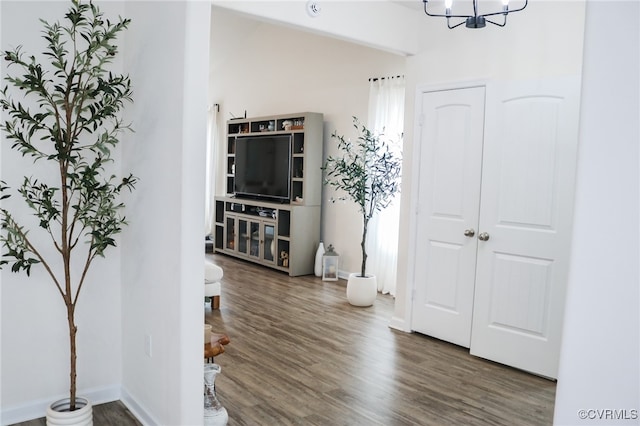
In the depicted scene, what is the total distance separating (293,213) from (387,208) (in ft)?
4.11

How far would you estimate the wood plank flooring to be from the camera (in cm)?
290

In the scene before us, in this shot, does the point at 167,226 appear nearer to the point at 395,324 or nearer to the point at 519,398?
the point at 519,398

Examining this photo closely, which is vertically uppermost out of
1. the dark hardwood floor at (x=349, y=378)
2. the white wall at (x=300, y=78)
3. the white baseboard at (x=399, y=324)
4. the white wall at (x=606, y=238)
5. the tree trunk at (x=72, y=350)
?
the white wall at (x=300, y=78)

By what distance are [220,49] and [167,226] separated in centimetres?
629

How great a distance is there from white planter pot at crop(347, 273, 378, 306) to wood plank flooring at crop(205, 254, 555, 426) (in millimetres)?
150

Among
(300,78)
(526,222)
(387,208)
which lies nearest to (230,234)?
(300,78)

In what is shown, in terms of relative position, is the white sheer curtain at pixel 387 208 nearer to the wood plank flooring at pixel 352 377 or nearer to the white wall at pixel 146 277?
the wood plank flooring at pixel 352 377

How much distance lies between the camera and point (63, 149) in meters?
2.42

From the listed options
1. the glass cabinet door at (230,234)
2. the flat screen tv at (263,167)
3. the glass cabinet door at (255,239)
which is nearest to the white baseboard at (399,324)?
the flat screen tv at (263,167)

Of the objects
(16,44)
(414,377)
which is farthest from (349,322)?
(16,44)

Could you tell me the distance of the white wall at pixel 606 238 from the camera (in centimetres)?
128

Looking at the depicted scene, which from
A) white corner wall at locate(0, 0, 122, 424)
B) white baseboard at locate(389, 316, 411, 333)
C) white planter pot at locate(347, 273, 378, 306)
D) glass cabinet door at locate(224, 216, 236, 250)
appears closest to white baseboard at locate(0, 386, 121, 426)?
white corner wall at locate(0, 0, 122, 424)

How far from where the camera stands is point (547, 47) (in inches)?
138

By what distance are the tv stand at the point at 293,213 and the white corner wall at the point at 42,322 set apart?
3.58 metres
